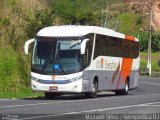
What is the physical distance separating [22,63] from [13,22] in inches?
149

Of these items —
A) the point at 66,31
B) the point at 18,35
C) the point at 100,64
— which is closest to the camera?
the point at 66,31

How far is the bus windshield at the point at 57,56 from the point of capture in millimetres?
30625

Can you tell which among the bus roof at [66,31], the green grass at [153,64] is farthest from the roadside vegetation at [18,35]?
the green grass at [153,64]

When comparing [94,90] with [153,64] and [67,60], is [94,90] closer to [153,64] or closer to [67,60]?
[67,60]

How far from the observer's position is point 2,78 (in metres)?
36.9

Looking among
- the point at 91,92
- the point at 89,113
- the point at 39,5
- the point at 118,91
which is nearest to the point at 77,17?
the point at 39,5

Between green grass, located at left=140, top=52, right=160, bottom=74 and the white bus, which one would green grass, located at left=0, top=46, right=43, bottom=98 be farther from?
green grass, located at left=140, top=52, right=160, bottom=74

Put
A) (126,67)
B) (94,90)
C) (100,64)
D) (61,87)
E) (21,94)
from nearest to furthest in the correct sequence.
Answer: (61,87) → (94,90) → (100,64) → (21,94) → (126,67)

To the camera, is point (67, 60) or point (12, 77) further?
point (12, 77)

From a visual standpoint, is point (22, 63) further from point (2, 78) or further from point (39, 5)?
point (39, 5)

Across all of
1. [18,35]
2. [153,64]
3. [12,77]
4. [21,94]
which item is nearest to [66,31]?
[21,94]

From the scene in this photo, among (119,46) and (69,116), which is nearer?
(69,116)

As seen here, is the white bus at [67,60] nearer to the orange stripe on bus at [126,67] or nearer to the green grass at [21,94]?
the green grass at [21,94]

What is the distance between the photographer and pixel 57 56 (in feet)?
101
